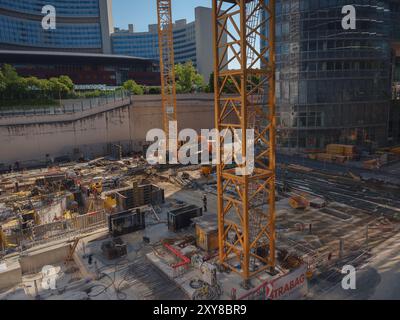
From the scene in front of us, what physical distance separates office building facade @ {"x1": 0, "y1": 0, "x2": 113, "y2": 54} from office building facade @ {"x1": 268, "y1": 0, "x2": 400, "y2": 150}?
8145 cm

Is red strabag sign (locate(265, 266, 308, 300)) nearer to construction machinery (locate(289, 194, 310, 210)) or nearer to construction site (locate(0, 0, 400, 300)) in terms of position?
construction site (locate(0, 0, 400, 300))

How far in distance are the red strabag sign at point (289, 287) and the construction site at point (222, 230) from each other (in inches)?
1.8

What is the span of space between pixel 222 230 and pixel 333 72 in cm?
2861

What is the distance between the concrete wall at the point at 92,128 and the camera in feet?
118

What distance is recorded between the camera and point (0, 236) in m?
16.5

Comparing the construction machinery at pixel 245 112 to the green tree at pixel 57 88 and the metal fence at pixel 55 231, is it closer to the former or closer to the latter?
the metal fence at pixel 55 231

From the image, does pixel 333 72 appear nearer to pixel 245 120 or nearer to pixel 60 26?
pixel 245 120

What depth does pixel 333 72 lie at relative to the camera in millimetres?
35375

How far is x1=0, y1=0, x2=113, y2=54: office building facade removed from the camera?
8762 cm

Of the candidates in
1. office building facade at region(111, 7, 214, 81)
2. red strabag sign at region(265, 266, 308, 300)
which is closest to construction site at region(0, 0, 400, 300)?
red strabag sign at region(265, 266, 308, 300)

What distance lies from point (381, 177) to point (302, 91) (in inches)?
542

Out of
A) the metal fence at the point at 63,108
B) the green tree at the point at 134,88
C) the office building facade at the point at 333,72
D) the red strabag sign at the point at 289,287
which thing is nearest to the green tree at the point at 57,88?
the metal fence at the point at 63,108

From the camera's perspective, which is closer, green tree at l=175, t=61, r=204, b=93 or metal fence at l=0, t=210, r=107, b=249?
metal fence at l=0, t=210, r=107, b=249
